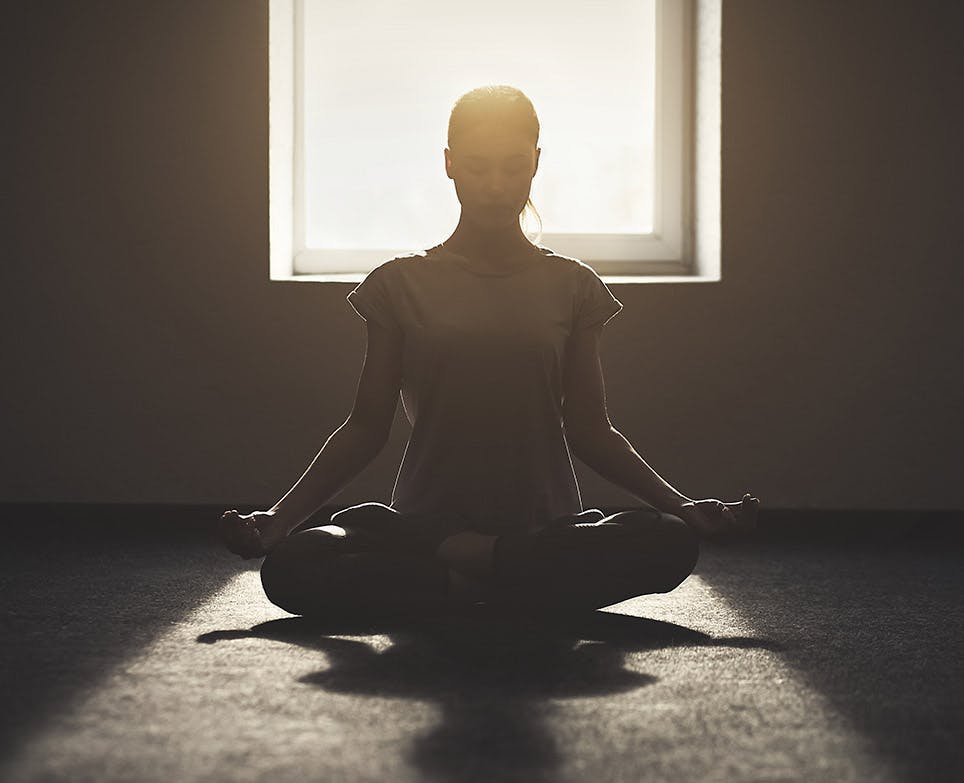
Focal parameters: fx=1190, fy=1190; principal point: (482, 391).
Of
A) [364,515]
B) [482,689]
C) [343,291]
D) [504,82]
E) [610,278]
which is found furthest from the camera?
[504,82]

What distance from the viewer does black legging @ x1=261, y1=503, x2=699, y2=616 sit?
1.46 metres

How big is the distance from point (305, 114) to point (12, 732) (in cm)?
222

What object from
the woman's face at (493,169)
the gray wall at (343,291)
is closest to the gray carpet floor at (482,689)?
the woman's face at (493,169)

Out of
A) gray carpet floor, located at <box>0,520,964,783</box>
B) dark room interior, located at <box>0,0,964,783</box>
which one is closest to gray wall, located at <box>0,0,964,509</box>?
dark room interior, located at <box>0,0,964,783</box>

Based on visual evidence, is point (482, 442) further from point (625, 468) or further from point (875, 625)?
point (875, 625)

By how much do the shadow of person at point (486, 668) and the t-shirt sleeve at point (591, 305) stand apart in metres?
0.42

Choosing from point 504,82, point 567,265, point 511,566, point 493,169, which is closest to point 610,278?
point 504,82

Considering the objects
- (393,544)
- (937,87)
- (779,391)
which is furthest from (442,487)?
(937,87)

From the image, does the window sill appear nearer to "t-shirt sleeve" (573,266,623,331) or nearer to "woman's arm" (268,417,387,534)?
"t-shirt sleeve" (573,266,623,331)

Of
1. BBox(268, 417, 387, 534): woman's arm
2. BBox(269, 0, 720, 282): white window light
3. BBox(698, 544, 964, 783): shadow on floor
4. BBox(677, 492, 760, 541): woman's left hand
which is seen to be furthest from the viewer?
→ BBox(269, 0, 720, 282): white window light

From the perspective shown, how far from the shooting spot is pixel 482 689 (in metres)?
1.17

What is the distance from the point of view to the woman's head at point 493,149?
1.64 m

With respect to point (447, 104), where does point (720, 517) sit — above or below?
below

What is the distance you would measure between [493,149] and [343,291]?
1.12 m
